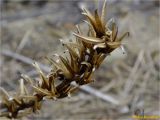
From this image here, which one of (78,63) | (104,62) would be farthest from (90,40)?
(104,62)

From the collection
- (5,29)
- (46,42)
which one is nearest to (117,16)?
(46,42)

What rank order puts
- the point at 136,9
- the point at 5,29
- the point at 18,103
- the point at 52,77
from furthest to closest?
the point at 136,9, the point at 5,29, the point at 18,103, the point at 52,77

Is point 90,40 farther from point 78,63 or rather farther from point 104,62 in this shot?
point 104,62

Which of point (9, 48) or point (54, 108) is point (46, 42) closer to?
point (9, 48)

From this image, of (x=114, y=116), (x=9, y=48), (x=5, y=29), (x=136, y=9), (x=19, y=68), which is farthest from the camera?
(x=136, y=9)

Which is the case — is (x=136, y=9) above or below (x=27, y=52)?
above

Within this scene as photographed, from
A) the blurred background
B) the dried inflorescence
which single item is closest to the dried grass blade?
the dried inflorescence

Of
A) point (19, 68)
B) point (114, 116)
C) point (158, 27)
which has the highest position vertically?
point (158, 27)
